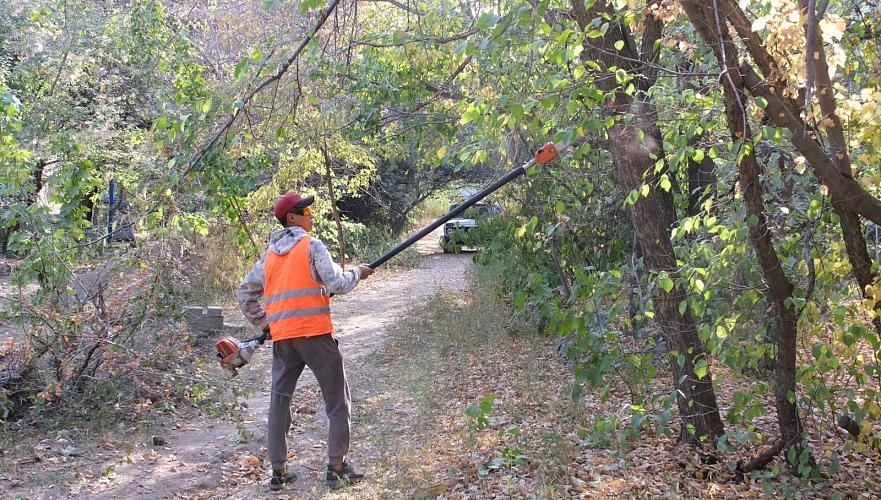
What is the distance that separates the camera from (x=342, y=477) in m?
5.91

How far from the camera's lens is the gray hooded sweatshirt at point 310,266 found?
566cm

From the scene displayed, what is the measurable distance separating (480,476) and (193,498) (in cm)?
204

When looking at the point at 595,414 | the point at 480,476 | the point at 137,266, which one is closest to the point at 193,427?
the point at 137,266

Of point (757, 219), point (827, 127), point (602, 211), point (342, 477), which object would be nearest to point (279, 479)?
point (342, 477)

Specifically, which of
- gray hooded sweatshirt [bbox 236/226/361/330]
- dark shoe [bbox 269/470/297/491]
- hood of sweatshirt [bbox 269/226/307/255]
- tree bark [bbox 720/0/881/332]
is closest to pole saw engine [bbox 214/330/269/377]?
gray hooded sweatshirt [bbox 236/226/361/330]

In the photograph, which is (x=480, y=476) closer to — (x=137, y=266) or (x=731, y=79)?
(x=731, y=79)

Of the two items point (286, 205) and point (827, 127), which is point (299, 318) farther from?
point (827, 127)

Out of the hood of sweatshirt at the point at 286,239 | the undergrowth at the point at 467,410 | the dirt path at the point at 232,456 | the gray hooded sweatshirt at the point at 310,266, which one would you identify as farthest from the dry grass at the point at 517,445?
the hood of sweatshirt at the point at 286,239

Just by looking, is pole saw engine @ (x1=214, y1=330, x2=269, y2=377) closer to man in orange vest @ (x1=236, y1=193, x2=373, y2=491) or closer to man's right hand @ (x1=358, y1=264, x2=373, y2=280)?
man in orange vest @ (x1=236, y1=193, x2=373, y2=491)

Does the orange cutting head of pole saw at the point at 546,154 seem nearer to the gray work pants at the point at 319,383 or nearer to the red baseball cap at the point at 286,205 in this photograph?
the red baseball cap at the point at 286,205

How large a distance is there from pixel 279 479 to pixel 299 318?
4.05 feet

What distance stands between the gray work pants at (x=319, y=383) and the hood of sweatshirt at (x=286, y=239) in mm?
636

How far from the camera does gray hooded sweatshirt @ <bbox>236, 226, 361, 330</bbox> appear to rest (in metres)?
5.66

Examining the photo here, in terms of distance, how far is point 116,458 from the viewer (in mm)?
6426
